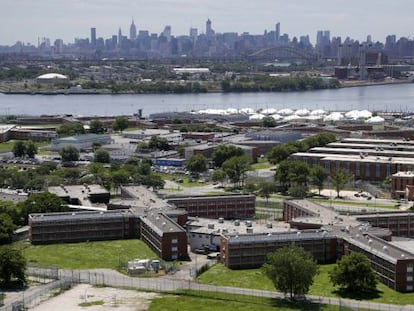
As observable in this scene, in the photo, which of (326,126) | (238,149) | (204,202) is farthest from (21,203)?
(326,126)

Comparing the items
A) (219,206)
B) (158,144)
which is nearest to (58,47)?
(158,144)

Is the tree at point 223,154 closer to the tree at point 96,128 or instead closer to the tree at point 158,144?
the tree at point 158,144

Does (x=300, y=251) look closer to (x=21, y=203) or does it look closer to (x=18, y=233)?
(x=18, y=233)

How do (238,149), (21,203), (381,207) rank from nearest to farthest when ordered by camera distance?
(21,203)
(381,207)
(238,149)

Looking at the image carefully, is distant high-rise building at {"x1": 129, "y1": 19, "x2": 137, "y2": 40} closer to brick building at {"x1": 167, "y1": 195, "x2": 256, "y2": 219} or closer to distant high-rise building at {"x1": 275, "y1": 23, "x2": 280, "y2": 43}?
distant high-rise building at {"x1": 275, "y1": 23, "x2": 280, "y2": 43}

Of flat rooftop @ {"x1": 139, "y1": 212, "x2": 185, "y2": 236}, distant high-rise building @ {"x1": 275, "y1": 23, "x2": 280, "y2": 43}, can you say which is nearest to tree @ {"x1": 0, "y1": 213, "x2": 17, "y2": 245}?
flat rooftop @ {"x1": 139, "y1": 212, "x2": 185, "y2": 236}

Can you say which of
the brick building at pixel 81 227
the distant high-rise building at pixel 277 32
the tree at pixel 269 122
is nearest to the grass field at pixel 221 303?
the brick building at pixel 81 227
